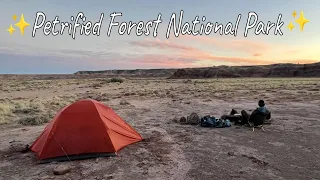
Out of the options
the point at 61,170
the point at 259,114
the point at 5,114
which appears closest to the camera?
the point at 61,170

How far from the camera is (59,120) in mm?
8711

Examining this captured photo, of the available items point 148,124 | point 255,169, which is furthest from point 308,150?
point 148,124

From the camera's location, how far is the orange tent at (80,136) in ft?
27.2

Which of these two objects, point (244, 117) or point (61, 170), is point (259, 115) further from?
point (61, 170)

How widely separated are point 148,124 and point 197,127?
2.15 metres

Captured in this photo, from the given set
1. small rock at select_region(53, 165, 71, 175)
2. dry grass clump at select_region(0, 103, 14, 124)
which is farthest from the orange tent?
dry grass clump at select_region(0, 103, 14, 124)

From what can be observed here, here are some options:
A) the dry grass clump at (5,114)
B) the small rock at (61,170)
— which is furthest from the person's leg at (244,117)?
the dry grass clump at (5,114)

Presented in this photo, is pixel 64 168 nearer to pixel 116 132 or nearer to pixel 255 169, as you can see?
pixel 116 132

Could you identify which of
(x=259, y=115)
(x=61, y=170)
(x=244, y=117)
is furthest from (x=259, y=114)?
(x=61, y=170)

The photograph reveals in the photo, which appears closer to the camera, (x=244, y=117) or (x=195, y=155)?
(x=195, y=155)

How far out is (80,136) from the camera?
8508 mm

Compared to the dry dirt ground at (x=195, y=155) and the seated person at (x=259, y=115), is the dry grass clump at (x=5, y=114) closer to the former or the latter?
the dry dirt ground at (x=195, y=155)

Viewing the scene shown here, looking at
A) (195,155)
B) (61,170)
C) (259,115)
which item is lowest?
(61,170)

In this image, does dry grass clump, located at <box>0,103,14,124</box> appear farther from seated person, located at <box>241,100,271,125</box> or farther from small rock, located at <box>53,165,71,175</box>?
seated person, located at <box>241,100,271,125</box>
